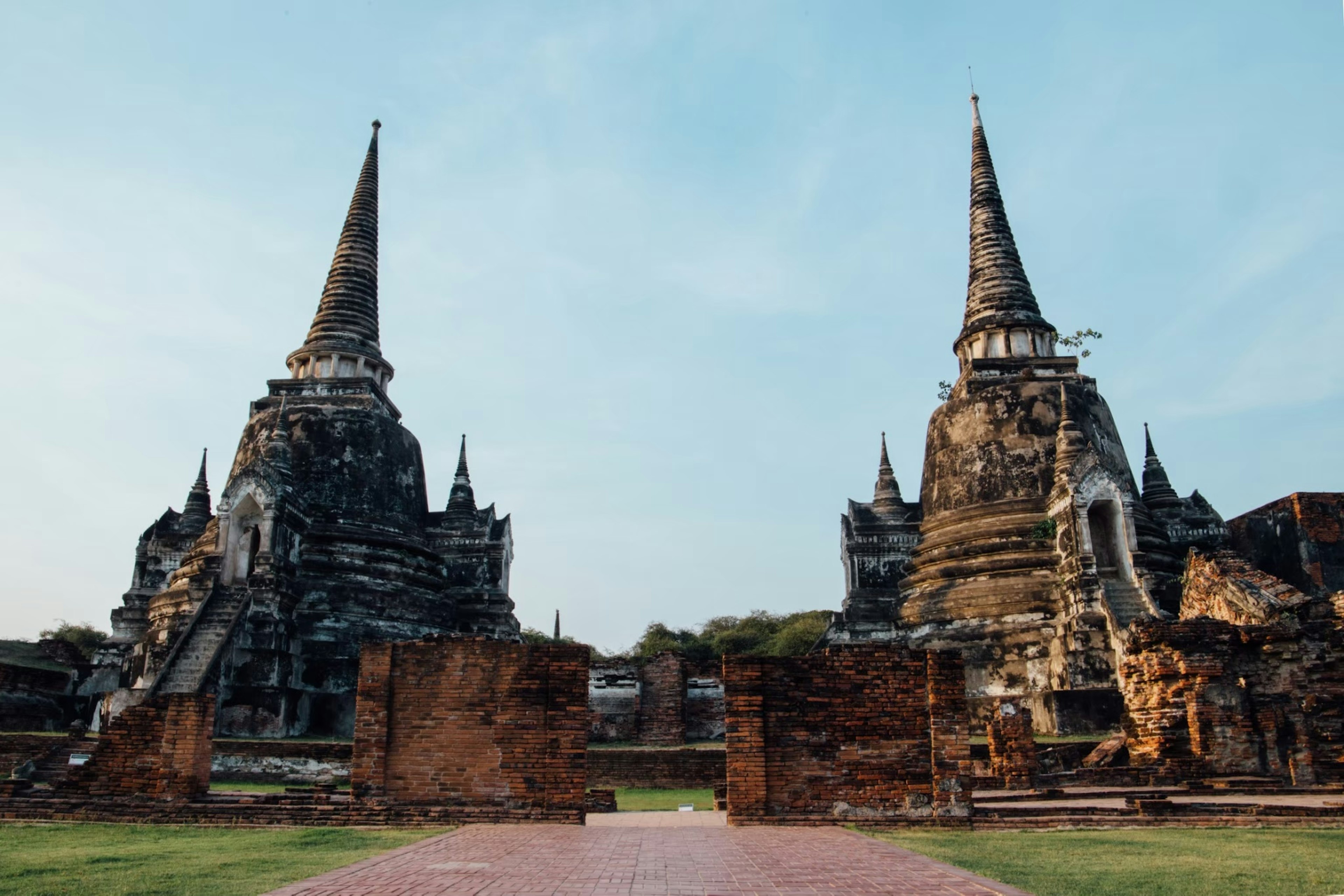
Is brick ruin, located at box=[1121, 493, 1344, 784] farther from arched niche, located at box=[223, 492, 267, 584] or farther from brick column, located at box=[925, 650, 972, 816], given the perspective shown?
arched niche, located at box=[223, 492, 267, 584]

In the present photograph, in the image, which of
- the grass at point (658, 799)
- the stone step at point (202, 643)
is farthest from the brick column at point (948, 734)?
the stone step at point (202, 643)

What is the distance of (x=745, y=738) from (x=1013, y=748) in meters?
4.90

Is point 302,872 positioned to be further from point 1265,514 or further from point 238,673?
point 1265,514

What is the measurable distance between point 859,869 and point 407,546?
21.7 meters

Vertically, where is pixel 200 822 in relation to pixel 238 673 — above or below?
below

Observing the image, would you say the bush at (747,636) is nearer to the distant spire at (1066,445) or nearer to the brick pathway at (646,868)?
the distant spire at (1066,445)

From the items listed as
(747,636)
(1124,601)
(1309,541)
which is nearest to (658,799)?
(1124,601)

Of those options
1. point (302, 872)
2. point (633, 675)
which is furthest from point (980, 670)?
point (302, 872)

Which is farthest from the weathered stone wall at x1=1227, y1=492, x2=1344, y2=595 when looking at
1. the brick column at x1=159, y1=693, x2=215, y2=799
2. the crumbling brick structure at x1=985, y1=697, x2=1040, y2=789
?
the brick column at x1=159, y1=693, x2=215, y2=799

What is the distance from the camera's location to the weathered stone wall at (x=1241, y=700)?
14031mm

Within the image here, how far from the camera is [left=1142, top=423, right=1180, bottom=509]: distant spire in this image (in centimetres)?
2686

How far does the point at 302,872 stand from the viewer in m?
7.09

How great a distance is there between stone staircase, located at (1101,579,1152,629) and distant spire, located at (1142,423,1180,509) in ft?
21.7

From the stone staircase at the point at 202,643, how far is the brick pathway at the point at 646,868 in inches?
501
